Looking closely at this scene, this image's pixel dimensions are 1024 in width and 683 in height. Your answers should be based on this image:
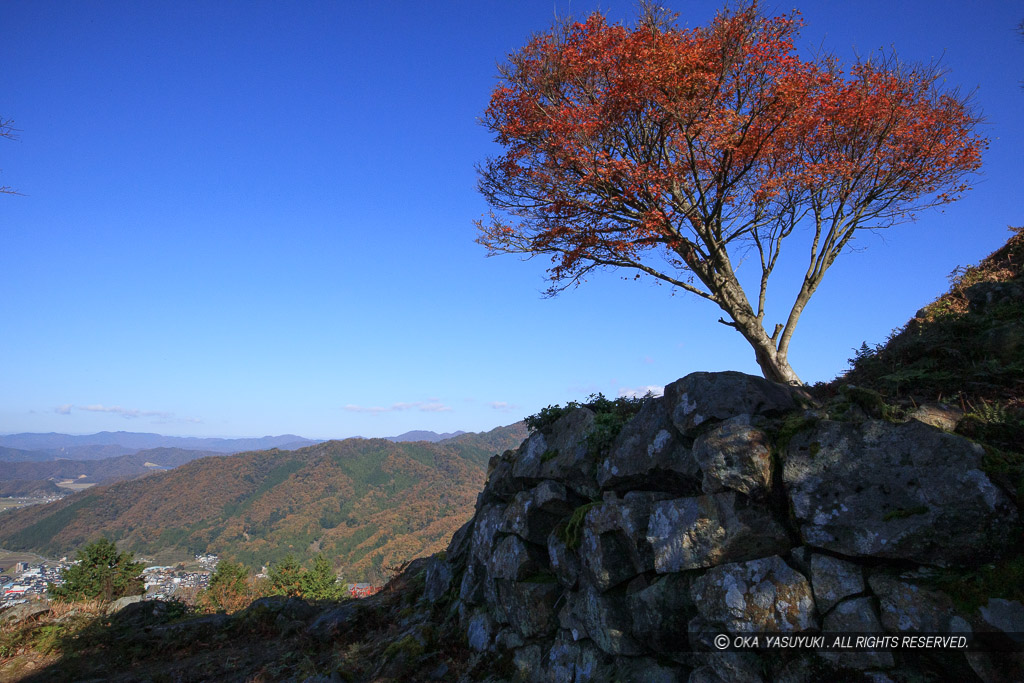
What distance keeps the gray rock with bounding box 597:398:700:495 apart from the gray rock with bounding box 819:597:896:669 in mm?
2110

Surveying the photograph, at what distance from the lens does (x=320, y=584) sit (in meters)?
43.0

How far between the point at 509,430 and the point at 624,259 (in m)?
187

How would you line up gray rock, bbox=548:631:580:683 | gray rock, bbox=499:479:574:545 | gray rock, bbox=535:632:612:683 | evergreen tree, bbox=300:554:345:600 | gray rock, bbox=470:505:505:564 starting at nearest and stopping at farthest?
gray rock, bbox=535:632:612:683 < gray rock, bbox=548:631:580:683 < gray rock, bbox=499:479:574:545 < gray rock, bbox=470:505:505:564 < evergreen tree, bbox=300:554:345:600

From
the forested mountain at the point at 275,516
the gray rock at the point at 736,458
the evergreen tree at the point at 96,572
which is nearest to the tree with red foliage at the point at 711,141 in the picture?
the gray rock at the point at 736,458

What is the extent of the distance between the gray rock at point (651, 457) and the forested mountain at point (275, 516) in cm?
12366

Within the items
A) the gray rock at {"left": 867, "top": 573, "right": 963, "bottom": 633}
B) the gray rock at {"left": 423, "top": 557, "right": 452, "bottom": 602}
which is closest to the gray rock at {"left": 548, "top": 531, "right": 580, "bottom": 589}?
the gray rock at {"left": 867, "top": 573, "right": 963, "bottom": 633}

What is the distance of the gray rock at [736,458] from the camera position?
6145 mm

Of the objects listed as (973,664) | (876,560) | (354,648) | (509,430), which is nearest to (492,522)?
(354,648)

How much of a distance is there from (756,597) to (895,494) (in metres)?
1.90

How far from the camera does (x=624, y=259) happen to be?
13664 mm

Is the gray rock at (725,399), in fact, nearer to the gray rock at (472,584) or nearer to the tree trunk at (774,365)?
the tree trunk at (774,365)

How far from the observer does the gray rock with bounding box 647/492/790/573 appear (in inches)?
231

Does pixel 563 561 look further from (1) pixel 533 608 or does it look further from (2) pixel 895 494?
(2) pixel 895 494

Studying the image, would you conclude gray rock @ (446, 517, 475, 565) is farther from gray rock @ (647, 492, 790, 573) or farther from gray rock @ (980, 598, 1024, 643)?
gray rock @ (980, 598, 1024, 643)
